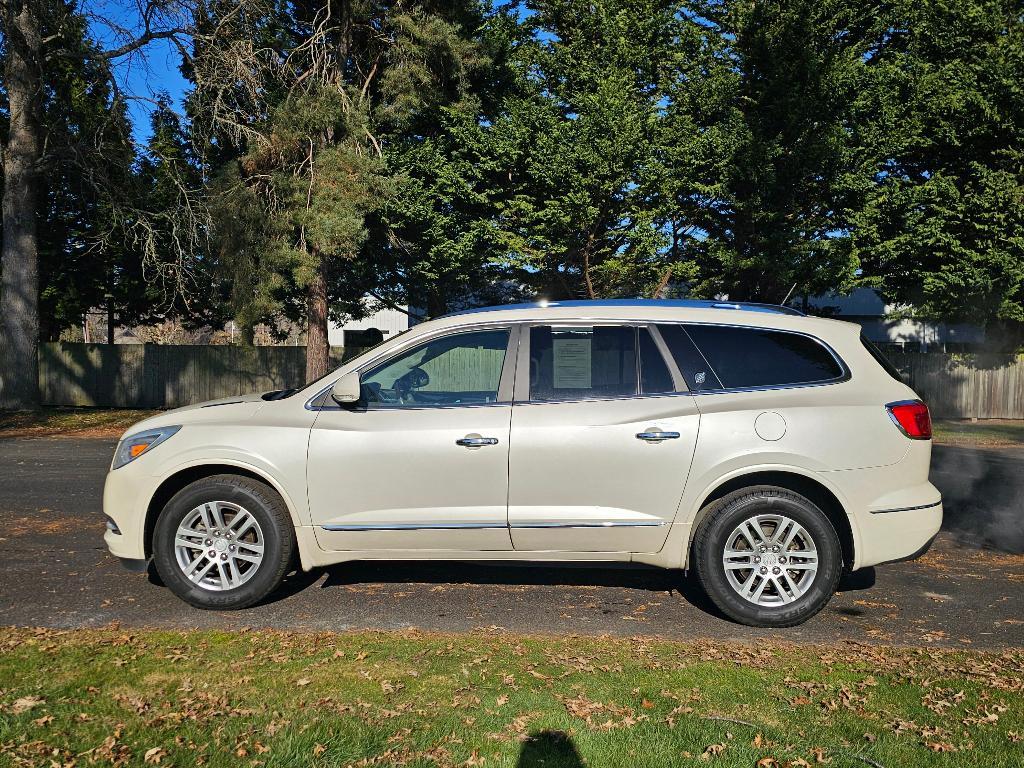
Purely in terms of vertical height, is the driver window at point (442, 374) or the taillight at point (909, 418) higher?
the driver window at point (442, 374)

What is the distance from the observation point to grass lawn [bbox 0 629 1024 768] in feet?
10.7

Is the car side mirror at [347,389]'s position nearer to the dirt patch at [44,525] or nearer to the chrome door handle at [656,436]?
the chrome door handle at [656,436]

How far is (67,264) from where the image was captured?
1014 inches

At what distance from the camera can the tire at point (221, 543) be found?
5137 millimetres

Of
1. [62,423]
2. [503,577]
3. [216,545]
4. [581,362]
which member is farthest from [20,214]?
[581,362]

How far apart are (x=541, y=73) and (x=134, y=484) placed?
62.6ft

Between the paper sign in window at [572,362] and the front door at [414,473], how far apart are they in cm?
32

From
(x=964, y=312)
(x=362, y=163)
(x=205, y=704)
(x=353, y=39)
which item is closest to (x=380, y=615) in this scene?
(x=205, y=704)

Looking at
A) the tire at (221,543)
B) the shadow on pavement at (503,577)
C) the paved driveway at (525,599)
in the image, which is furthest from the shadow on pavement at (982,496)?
the tire at (221,543)

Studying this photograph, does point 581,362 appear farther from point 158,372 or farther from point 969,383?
point 158,372

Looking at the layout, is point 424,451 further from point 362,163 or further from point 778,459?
point 362,163

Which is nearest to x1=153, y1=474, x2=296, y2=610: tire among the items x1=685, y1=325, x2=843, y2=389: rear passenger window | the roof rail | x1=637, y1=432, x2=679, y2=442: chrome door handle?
the roof rail

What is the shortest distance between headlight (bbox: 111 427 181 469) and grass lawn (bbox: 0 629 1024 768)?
111cm

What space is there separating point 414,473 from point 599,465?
1.12 m
